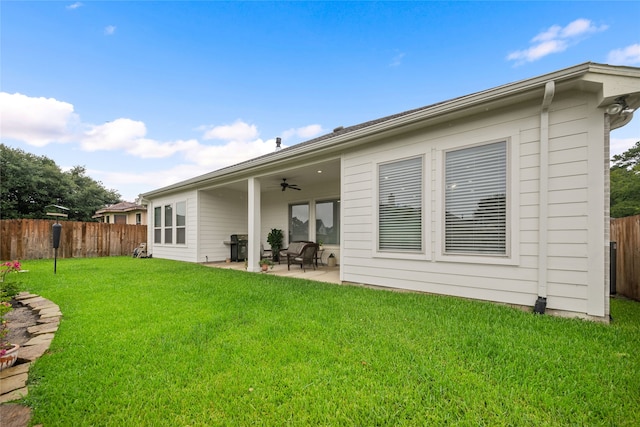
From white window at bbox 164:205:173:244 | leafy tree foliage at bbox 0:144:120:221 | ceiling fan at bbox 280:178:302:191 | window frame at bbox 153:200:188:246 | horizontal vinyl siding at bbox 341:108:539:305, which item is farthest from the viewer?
leafy tree foliage at bbox 0:144:120:221

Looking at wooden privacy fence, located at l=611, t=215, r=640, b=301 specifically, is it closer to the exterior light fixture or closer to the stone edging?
the exterior light fixture

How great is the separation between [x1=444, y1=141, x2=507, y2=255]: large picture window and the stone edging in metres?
4.89

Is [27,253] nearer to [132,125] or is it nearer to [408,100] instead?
[132,125]

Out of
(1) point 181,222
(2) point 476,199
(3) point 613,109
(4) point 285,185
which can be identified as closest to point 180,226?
(1) point 181,222

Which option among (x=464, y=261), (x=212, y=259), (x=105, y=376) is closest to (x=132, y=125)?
(x=212, y=259)

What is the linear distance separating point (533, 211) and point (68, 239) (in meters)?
15.8

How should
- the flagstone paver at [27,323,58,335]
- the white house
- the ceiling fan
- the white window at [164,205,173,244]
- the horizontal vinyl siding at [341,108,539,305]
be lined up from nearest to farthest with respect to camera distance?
the flagstone paver at [27,323,58,335], the white house, the horizontal vinyl siding at [341,108,539,305], the ceiling fan, the white window at [164,205,173,244]

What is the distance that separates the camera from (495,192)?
377 centimetres

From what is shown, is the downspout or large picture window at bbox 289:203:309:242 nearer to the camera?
the downspout

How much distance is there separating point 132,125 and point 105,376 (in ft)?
48.8

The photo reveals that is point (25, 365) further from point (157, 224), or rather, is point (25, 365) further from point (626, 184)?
point (626, 184)

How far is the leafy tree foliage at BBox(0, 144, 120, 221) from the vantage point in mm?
18000

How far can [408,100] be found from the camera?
11.0m

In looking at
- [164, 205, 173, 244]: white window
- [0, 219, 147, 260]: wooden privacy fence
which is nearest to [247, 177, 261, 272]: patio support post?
[164, 205, 173, 244]: white window
